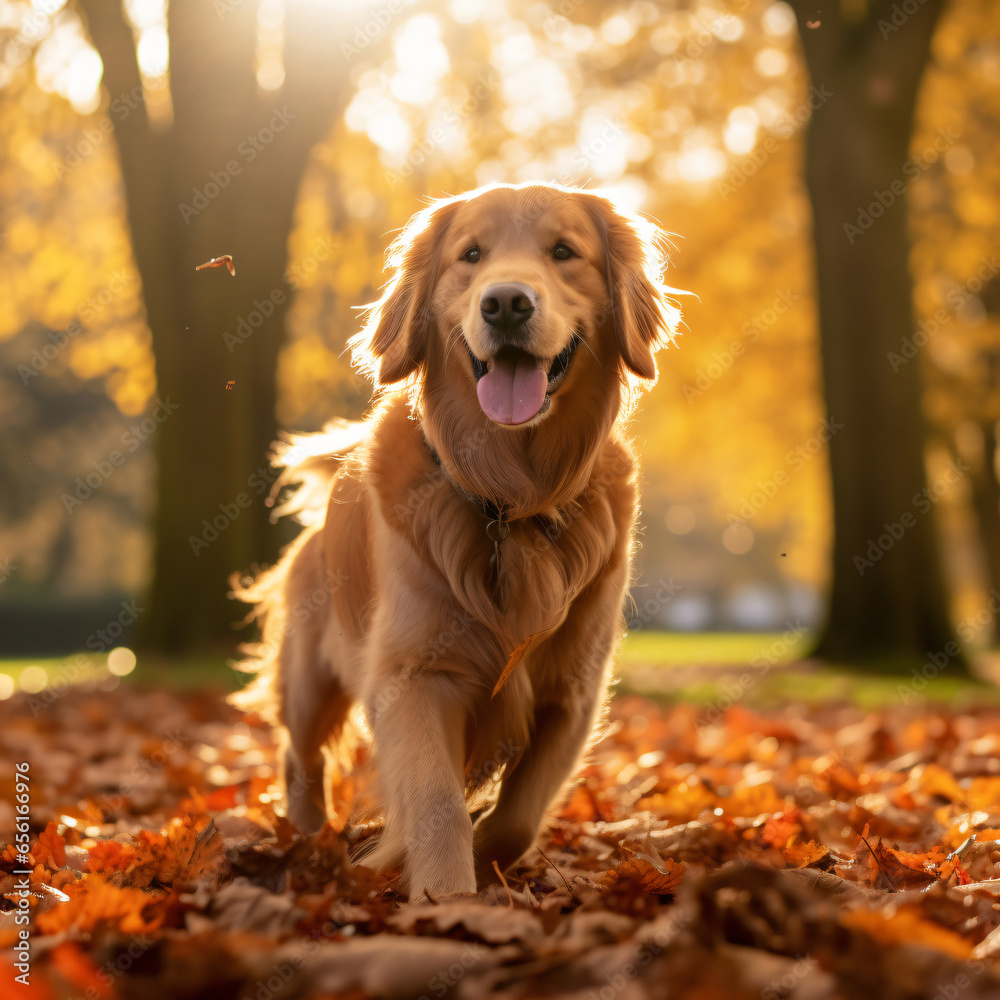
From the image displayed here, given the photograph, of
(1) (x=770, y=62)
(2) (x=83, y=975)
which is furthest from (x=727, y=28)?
(2) (x=83, y=975)

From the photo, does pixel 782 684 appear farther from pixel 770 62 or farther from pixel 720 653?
pixel 720 653

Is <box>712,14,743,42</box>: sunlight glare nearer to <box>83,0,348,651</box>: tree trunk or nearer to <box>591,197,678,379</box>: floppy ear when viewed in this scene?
<box>83,0,348,651</box>: tree trunk

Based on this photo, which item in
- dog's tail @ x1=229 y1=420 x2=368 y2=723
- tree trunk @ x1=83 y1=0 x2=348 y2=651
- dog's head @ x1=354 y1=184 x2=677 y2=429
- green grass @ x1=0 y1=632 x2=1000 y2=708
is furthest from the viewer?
tree trunk @ x1=83 y1=0 x2=348 y2=651

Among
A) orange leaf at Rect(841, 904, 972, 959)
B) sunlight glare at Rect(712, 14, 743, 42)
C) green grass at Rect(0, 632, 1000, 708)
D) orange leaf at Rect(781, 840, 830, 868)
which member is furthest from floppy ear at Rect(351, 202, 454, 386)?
sunlight glare at Rect(712, 14, 743, 42)

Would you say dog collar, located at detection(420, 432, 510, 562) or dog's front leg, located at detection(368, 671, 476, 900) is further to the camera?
dog collar, located at detection(420, 432, 510, 562)

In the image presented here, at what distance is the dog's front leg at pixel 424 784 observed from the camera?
2293 mm

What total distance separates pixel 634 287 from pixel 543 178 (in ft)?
30.7

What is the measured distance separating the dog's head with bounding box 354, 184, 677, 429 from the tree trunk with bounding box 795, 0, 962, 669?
19.4 feet

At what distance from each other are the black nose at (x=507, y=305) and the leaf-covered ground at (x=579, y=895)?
1.38 metres

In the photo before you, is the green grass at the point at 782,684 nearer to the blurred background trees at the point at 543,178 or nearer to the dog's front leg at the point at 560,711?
the blurred background trees at the point at 543,178

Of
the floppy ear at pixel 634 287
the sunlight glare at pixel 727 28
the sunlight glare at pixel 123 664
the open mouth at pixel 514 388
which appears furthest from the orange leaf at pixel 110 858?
the sunlight glare at pixel 727 28

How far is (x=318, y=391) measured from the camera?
547 inches

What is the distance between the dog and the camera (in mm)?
2596

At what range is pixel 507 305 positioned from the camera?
2.60m
